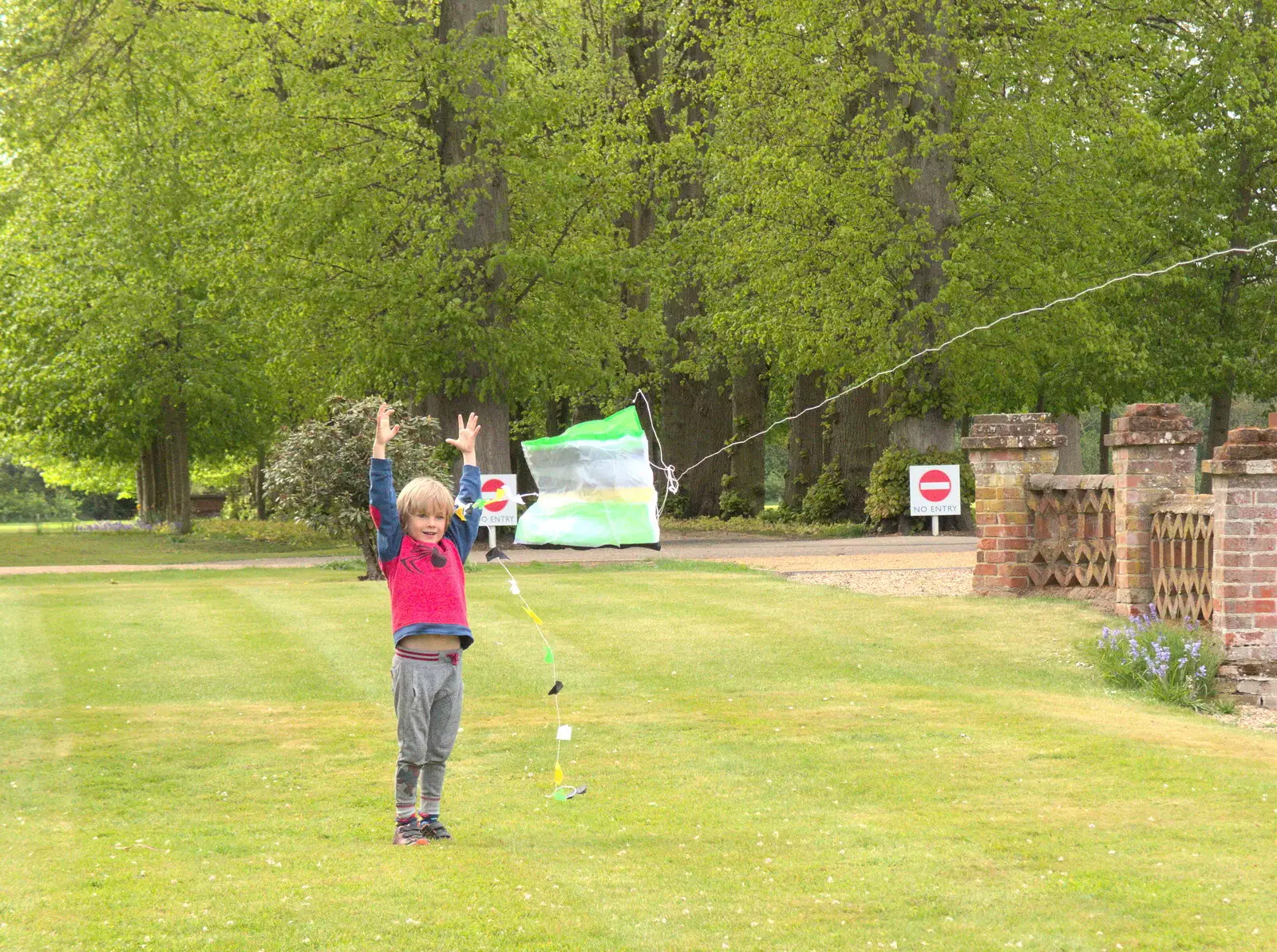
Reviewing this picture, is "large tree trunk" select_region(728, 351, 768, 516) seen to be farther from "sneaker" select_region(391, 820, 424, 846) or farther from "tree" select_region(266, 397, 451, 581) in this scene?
"sneaker" select_region(391, 820, 424, 846)

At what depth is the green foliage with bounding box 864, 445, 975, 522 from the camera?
3275cm

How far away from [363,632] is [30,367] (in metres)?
26.4

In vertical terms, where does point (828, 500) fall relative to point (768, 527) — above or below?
above

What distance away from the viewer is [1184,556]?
50.6 ft

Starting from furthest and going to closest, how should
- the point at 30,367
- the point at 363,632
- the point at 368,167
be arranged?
the point at 30,367, the point at 368,167, the point at 363,632

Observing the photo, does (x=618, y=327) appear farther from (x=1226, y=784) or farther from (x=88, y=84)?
(x=1226, y=784)

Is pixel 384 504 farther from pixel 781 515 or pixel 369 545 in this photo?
pixel 781 515

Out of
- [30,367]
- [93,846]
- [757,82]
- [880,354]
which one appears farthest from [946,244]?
[93,846]

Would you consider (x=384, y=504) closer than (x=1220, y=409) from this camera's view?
Yes

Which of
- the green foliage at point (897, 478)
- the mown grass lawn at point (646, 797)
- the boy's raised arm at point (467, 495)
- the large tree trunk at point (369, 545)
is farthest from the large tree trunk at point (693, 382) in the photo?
the boy's raised arm at point (467, 495)

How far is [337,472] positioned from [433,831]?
1474 centimetres

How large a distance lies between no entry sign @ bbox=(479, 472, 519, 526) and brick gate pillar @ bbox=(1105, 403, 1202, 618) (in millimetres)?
11863

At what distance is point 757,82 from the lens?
34906mm

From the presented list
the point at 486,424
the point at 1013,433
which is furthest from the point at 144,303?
the point at 1013,433
